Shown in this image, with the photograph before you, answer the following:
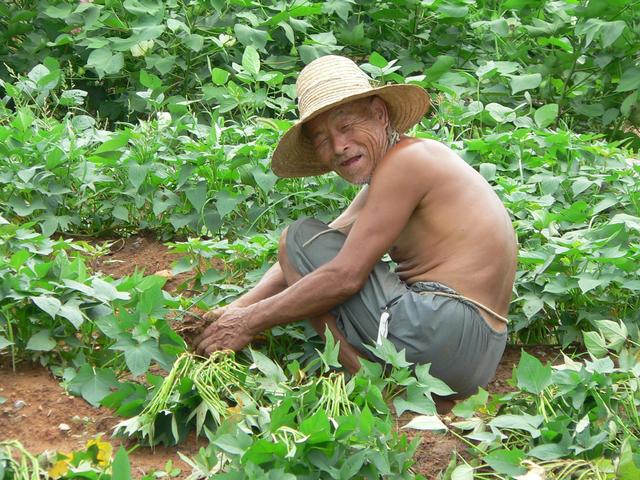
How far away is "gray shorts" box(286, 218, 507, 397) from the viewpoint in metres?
3.38

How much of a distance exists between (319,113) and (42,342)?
1.06 m

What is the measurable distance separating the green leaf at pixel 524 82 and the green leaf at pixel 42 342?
302cm

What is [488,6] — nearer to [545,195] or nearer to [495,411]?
[545,195]

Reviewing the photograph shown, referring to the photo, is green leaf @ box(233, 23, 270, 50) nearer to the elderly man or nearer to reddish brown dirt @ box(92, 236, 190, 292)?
reddish brown dirt @ box(92, 236, 190, 292)

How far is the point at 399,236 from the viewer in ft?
11.6

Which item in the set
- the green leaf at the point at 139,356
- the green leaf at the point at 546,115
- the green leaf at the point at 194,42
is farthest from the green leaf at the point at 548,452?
the green leaf at the point at 194,42

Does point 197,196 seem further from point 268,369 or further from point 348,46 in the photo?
point 348,46

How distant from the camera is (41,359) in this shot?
342 centimetres

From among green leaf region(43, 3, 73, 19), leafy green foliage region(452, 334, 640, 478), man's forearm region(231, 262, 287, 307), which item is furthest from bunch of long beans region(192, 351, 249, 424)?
green leaf region(43, 3, 73, 19)

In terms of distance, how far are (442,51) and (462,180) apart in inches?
123

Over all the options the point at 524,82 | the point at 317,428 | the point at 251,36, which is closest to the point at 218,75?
the point at 251,36

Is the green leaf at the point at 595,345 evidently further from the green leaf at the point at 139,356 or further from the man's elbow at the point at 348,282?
the green leaf at the point at 139,356

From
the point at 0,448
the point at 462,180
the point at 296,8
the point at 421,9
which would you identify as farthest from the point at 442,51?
the point at 0,448

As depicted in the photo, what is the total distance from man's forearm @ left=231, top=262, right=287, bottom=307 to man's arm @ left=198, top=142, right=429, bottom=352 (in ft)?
0.64
